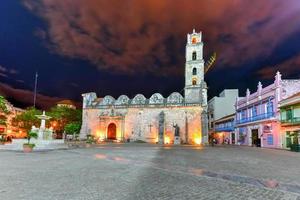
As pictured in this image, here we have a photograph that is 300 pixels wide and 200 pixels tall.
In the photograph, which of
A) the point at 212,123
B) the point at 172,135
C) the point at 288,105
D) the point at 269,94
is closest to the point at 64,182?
the point at 288,105

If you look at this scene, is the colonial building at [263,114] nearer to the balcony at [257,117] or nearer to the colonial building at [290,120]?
the balcony at [257,117]

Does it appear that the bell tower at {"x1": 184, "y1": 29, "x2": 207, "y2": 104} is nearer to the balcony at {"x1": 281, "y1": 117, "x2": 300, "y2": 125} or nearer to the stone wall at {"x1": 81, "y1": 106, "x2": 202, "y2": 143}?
the stone wall at {"x1": 81, "y1": 106, "x2": 202, "y2": 143}

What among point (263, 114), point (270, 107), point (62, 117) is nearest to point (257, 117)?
point (263, 114)

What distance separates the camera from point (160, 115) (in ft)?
165

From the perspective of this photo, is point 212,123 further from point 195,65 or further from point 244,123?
point 244,123

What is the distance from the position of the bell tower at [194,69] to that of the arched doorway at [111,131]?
16.3 meters

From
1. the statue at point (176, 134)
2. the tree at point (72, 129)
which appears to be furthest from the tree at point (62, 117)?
the statue at point (176, 134)

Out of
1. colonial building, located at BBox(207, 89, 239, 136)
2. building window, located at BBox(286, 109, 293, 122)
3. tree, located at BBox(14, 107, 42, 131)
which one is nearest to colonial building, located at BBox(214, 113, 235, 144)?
colonial building, located at BBox(207, 89, 239, 136)

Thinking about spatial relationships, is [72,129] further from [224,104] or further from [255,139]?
[224,104]

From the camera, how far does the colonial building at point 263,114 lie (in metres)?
32.1

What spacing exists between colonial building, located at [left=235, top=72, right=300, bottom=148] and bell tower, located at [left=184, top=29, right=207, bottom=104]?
942 centimetres

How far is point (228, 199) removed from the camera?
5.64 m

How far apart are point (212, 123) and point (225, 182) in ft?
190

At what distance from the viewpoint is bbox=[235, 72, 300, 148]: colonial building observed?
105 feet
